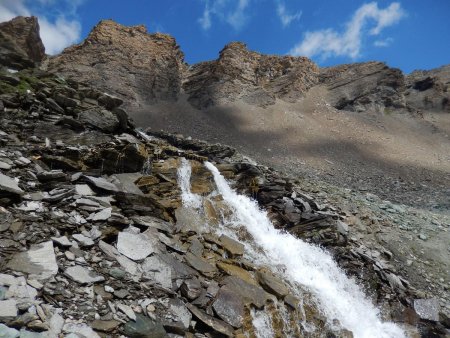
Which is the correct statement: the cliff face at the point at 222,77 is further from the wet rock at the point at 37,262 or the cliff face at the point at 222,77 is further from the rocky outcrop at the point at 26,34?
the wet rock at the point at 37,262

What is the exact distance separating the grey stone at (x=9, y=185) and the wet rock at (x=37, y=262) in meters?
1.86

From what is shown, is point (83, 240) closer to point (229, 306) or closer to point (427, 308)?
point (229, 306)

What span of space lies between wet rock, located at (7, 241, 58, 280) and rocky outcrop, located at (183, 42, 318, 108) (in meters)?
54.4

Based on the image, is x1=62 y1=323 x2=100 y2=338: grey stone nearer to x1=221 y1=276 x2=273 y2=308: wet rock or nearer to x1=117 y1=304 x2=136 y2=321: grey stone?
x1=117 y1=304 x2=136 y2=321: grey stone

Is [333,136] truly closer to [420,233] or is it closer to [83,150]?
[420,233]

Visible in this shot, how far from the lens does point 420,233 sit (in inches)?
662

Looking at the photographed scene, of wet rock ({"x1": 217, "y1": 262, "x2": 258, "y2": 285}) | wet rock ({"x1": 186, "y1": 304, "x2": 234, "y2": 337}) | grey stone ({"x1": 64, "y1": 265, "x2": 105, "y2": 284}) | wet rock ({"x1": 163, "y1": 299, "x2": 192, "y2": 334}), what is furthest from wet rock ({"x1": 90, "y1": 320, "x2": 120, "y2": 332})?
wet rock ({"x1": 217, "y1": 262, "x2": 258, "y2": 285})

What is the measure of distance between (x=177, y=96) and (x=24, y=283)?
59312 millimetres

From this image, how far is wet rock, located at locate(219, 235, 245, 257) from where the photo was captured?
36.0 ft

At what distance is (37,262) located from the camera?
19.0 ft

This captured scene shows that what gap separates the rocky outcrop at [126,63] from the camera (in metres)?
55.6

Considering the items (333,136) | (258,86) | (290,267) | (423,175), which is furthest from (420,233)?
(258,86)

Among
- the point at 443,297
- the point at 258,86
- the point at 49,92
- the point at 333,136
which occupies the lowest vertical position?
the point at 443,297

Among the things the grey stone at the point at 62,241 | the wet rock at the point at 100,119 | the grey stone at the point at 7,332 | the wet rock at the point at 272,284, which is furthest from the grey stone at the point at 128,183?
the grey stone at the point at 7,332
